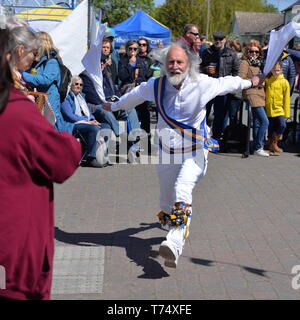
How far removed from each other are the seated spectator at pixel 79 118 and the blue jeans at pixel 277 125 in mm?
3189

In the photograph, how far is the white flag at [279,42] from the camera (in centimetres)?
574

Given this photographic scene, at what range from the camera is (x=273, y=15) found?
90438mm

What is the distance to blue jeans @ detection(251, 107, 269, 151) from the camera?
1048 centimetres

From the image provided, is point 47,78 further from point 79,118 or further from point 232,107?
point 232,107

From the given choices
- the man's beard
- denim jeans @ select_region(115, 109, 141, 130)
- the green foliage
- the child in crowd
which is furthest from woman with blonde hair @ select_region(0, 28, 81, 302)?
the green foliage

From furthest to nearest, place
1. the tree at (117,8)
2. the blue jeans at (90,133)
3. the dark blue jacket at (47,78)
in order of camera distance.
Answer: the tree at (117,8) < the blue jeans at (90,133) < the dark blue jacket at (47,78)

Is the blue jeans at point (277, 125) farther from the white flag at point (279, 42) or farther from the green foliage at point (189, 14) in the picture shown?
the green foliage at point (189, 14)

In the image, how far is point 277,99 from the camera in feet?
35.0

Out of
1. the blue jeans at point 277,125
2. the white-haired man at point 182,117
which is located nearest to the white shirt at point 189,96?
the white-haired man at point 182,117

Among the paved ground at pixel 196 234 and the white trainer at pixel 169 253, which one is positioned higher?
the white trainer at pixel 169 253

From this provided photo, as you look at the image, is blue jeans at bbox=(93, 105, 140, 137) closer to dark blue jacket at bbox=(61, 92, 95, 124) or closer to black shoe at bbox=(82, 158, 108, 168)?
dark blue jacket at bbox=(61, 92, 95, 124)

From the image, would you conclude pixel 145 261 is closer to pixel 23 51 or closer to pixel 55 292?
pixel 55 292

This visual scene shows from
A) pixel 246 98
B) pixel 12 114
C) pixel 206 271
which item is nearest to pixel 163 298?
pixel 206 271

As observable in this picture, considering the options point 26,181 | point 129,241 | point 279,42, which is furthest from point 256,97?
point 26,181
